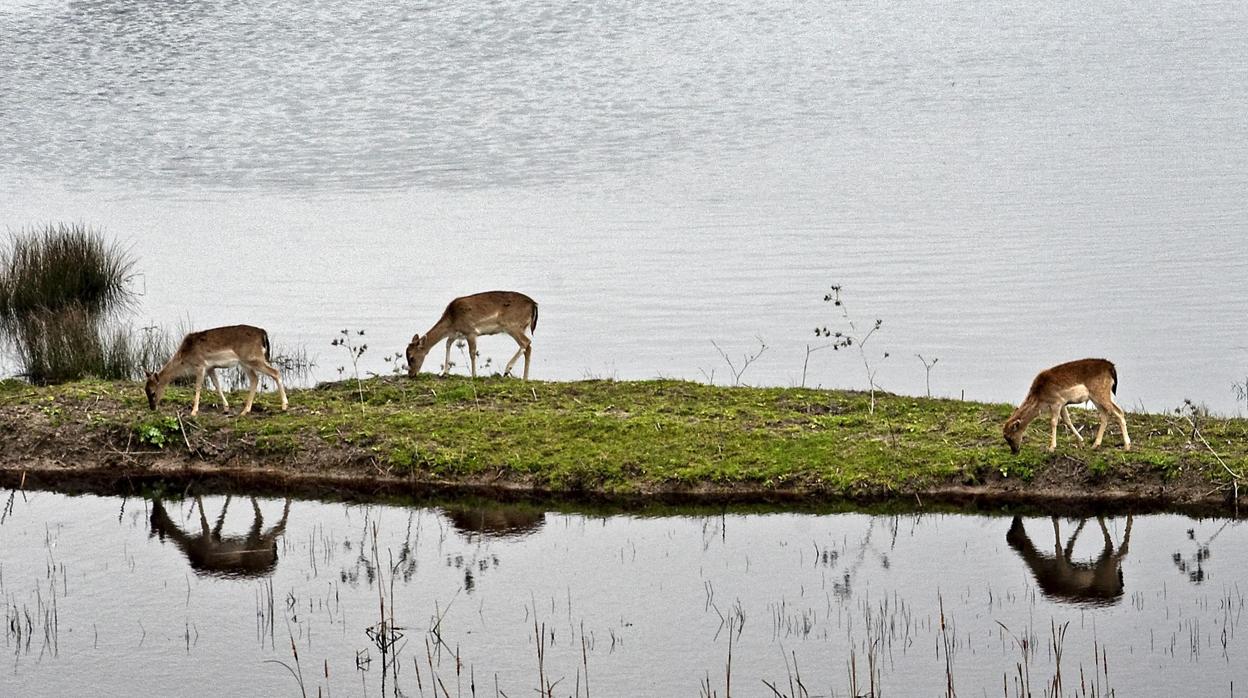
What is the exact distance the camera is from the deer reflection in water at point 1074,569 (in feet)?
44.3

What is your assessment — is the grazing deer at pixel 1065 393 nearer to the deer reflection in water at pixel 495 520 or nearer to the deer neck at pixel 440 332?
the deer reflection in water at pixel 495 520

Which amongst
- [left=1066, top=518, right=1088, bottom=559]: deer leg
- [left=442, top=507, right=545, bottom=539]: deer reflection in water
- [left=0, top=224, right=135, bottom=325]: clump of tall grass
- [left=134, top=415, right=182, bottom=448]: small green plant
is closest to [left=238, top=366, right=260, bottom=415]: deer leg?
[left=134, top=415, right=182, bottom=448]: small green plant

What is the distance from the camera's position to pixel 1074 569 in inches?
559

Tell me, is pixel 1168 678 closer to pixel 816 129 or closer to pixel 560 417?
pixel 560 417

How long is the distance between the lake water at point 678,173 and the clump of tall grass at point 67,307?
39.5 inches

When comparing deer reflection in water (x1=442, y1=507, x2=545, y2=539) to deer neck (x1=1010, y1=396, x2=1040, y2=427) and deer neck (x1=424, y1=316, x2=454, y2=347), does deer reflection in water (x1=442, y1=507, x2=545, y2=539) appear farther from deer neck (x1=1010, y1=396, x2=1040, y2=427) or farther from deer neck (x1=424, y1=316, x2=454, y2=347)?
deer neck (x1=424, y1=316, x2=454, y2=347)

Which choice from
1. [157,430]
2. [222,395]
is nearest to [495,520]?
[222,395]

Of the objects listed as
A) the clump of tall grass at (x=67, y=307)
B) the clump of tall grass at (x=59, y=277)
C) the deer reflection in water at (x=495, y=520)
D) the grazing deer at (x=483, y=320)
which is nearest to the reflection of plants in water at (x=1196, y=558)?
the deer reflection in water at (x=495, y=520)

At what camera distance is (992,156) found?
4391 cm

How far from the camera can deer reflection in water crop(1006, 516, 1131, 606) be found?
13.5 meters

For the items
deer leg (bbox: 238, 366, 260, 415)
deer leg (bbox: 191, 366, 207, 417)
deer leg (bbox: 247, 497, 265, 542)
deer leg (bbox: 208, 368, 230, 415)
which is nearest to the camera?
deer leg (bbox: 247, 497, 265, 542)

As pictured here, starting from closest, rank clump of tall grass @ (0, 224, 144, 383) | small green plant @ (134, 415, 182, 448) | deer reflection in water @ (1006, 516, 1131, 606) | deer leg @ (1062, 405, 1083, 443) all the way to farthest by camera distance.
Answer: deer reflection in water @ (1006, 516, 1131, 606) → deer leg @ (1062, 405, 1083, 443) → small green plant @ (134, 415, 182, 448) → clump of tall grass @ (0, 224, 144, 383)

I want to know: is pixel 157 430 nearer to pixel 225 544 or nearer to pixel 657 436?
pixel 225 544

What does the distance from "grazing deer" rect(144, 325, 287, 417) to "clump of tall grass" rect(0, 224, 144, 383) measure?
16.2 ft
